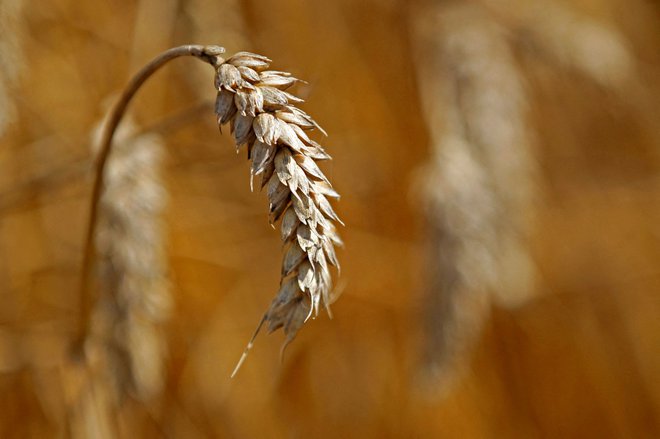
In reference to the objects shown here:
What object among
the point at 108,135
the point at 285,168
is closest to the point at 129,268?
the point at 108,135

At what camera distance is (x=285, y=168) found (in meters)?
0.52

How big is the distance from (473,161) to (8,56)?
30.4 inches

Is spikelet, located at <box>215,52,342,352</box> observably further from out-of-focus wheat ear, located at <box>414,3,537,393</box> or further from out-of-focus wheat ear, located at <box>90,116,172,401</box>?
A: out-of-focus wheat ear, located at <box>414,3,537,393</box>

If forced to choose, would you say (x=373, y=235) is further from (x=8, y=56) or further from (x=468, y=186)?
(x=8, y=56)

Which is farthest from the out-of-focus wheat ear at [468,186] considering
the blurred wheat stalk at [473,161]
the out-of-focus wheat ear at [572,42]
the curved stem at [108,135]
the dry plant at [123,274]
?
the curved stem at [108,135]

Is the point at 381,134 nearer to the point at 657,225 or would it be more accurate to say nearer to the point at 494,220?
the point at 494,220

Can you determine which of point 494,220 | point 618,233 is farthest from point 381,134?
point 618,233

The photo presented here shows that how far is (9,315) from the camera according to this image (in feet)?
3.99

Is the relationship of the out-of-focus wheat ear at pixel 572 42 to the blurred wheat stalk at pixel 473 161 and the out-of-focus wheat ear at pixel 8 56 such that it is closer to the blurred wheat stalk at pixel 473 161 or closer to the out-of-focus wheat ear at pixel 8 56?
the blurred wheat stalk at pixel 473 161

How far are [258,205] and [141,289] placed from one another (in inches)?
26.3

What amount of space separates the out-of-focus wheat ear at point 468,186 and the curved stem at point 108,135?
573 mm

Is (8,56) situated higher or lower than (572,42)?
lower

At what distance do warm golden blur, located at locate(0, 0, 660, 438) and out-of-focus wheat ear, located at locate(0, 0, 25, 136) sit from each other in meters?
0.04

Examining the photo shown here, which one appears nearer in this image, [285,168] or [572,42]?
[285,168]
